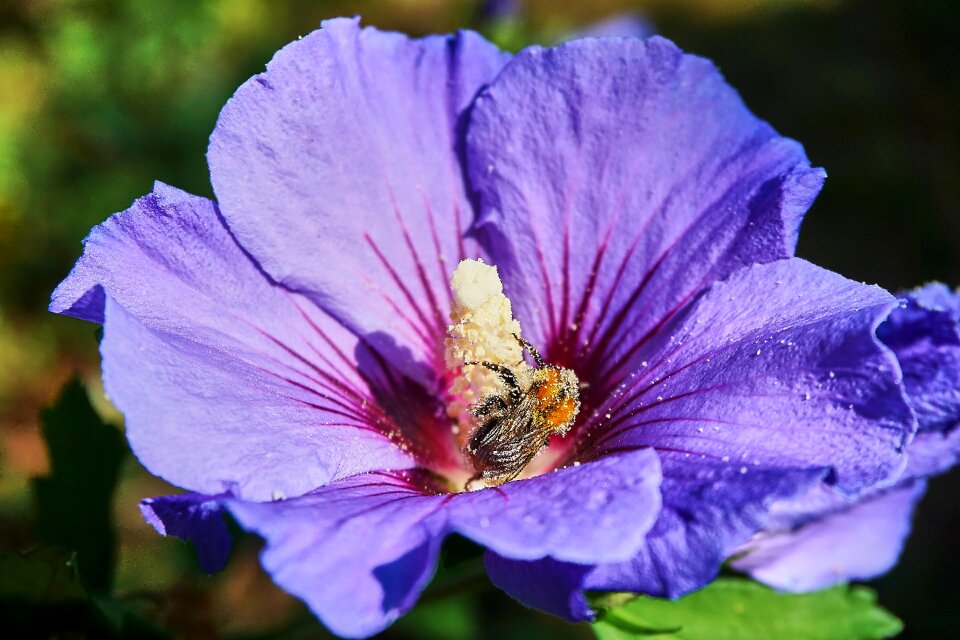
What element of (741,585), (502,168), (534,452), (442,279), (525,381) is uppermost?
(502,168)

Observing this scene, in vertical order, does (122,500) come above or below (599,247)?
below

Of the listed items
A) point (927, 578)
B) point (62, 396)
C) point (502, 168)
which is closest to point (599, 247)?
point (502, 168)

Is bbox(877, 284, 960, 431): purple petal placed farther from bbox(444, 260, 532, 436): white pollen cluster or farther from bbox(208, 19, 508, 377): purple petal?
bbox(208, 19, 508, 377): purple petal

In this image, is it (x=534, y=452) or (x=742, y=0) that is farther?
(x=742, y=0)

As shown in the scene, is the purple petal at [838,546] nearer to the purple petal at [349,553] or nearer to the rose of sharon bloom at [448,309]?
the rose of sharon bloom at [448,309]

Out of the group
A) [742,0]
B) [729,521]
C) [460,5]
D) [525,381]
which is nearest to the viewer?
[729,521]

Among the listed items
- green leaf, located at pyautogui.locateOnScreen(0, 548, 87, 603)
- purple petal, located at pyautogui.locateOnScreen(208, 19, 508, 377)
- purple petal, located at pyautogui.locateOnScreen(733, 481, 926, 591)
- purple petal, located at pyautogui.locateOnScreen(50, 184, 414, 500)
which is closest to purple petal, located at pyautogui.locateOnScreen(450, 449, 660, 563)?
purple petal, located at pyautogui.locateOnScreen(50, 184, 414, 500)

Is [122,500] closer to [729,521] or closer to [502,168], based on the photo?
[502,168]
